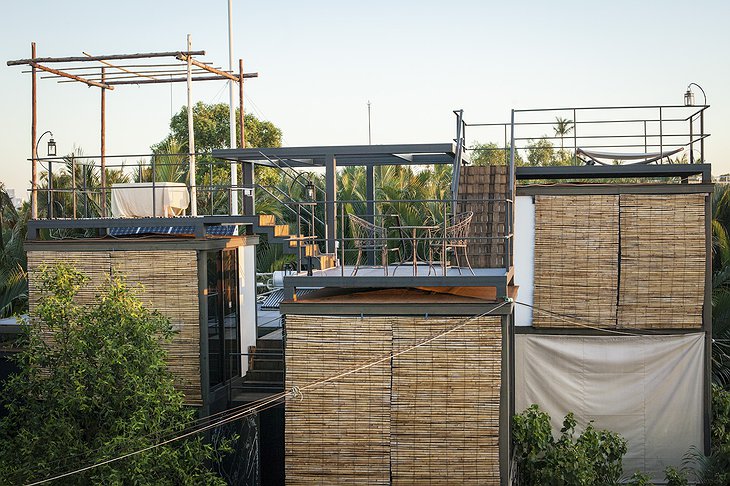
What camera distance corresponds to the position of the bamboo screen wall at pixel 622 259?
15539mm

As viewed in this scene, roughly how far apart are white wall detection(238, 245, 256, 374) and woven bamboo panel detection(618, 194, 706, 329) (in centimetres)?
717

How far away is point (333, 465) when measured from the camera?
39.7ft

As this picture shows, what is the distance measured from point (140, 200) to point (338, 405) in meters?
6.14

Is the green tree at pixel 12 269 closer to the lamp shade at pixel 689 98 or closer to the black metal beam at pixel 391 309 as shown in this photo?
the black metal beam at pixel 391 309

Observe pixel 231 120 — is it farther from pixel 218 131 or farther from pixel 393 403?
pixel 218 131

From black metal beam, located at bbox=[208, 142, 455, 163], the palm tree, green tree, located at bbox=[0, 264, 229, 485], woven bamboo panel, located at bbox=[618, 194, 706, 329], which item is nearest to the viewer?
green tree, located at bbox=[0, 264, 229, 485]

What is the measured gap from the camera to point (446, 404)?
→ 1191cm

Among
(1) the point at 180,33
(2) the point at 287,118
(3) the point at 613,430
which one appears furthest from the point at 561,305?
(2) the point at 287,118

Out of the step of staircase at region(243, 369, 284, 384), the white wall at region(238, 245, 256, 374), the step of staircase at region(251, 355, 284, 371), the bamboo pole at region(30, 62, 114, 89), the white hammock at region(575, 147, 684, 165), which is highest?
the bamboo pole at region(30, 62, 114, 89)

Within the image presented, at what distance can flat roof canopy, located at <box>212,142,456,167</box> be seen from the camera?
559 inches

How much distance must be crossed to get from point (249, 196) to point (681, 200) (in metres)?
8.07

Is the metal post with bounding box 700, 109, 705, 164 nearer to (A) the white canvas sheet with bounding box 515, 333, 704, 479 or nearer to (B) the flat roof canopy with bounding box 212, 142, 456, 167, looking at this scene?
(A) the white canvas sheet with bounding box 515, 333, 704, 479

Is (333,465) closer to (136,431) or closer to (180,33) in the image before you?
(136,431)

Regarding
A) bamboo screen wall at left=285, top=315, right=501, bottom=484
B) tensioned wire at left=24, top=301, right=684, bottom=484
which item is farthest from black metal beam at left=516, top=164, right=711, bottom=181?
bamboo screen wall at left=285, top=315, right=501, bottom=484
